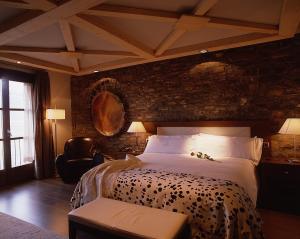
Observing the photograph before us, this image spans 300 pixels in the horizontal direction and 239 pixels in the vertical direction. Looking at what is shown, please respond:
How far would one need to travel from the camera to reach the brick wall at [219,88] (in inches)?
135

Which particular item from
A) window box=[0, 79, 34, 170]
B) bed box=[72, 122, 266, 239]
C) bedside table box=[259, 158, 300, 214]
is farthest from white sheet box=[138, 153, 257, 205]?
window box=[0, 79, 34, 170]

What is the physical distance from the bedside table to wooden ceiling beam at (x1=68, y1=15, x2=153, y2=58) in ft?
8.39

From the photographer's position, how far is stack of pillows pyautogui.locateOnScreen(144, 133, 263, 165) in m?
3.32

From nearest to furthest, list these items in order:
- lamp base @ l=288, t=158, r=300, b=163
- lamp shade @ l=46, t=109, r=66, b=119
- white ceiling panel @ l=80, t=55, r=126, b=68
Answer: lamp base @ l=288, t=158, r=300, b=163
white ceiling panel @ l=80, t=55, r=126, b=68
lamp shade @ l=46, t=109, r=66, b=119

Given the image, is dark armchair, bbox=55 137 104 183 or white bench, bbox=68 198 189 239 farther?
dark armchair, bbox=55 137 104 183

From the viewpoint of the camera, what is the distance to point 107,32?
2906 mm

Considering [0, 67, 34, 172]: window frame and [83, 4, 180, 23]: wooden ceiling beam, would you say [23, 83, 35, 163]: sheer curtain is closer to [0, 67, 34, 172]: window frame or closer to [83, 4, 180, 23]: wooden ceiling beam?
[0, 67, 34, 172]: window frame

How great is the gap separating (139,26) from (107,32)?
0.43m

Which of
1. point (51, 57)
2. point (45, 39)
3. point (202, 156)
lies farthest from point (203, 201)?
point (51, 57)

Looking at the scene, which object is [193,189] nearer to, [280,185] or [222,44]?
[280,185]

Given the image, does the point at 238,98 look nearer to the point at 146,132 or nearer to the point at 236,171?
the point at 236,171

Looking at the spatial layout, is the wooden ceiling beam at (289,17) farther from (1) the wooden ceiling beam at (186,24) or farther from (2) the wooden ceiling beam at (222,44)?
(1) the wooden ceiling beam at (186,24)

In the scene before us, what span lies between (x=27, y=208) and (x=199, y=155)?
8.75 feet

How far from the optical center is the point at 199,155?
339 cm
